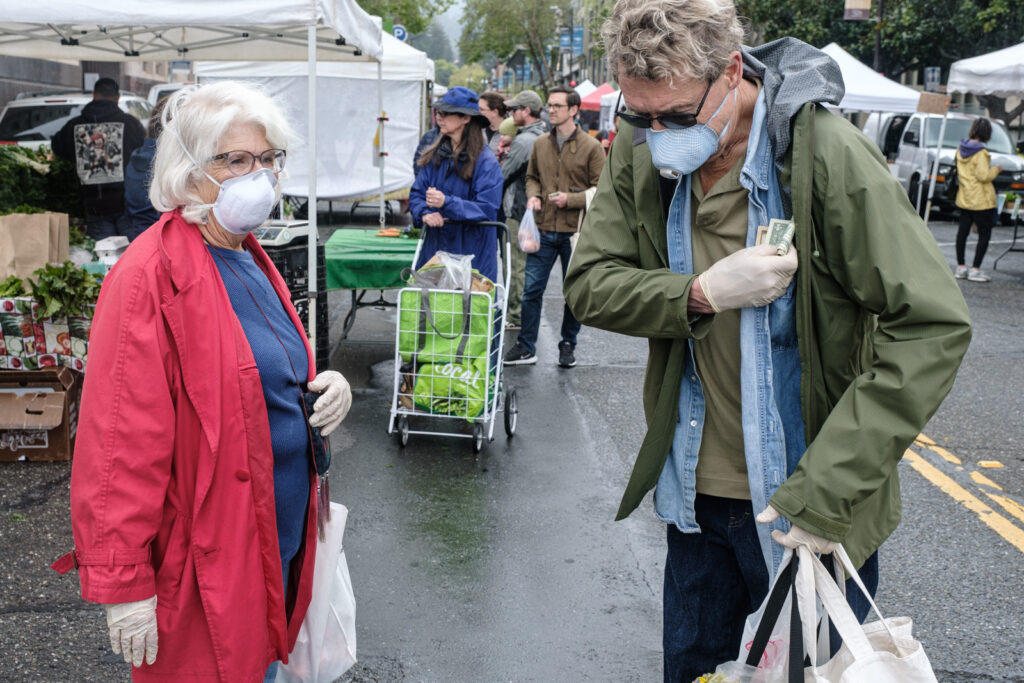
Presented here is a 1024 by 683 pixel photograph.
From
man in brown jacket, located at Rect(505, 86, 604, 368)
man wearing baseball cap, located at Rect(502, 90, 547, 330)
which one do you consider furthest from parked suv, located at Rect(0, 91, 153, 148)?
man in brown jacket, located at Rect(505, 86, 604, 368)

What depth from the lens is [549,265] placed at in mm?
8070

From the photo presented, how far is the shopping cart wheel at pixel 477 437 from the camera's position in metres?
5.88

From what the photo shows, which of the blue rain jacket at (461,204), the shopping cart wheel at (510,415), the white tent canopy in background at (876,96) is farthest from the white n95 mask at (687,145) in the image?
the white tent canopy in background at (876,96)

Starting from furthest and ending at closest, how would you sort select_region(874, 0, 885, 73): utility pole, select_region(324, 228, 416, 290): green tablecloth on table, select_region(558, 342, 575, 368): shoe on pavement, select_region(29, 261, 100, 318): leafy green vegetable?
select_region(874, 0, 885, 73): utility pole, select_region(558, 342, 575, 368): shoe on pavement, select_region(324, 228, 416, 290): green tablecloth on table, select_region(29, 261, 100, 318): leafy green vegetable

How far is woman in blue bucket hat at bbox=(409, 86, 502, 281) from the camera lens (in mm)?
6543

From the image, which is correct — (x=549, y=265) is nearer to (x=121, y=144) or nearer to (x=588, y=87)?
(x=121, y=144)

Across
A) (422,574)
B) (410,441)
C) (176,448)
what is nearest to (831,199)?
(176,448)

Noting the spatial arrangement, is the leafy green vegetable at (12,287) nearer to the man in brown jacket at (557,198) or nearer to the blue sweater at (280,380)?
the man in brown jacket at (557,198)

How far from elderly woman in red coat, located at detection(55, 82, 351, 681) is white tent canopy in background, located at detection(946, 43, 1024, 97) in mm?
12932

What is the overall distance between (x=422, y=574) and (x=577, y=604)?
0.68m

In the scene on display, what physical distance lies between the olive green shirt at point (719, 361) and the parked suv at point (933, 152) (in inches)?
696

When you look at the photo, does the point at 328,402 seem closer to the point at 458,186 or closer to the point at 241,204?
the point at 241,204

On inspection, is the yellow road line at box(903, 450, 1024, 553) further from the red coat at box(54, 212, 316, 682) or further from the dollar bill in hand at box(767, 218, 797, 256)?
the red coat at box(54, 212, 316, 682)

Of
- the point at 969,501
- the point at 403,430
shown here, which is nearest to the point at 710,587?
the point at 969,501
